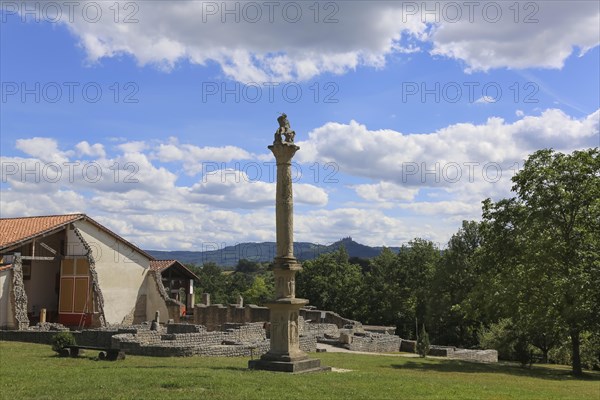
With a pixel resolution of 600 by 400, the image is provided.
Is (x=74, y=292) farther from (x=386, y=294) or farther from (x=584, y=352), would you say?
(x=584, y=352)

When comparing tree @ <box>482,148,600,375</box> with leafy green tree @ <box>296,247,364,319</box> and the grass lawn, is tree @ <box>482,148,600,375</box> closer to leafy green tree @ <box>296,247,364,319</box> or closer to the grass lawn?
the grass lawn

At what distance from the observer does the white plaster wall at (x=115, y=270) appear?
38.0m

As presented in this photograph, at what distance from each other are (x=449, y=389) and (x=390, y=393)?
179 centimetres

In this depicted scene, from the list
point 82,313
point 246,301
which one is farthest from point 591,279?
point 246,301

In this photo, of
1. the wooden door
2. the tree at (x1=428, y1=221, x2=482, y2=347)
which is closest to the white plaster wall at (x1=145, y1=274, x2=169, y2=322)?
the wooden door

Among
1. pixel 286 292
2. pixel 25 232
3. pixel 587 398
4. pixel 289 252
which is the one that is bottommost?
pixel 587 398

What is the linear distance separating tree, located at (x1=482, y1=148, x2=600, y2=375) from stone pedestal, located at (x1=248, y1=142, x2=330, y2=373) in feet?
37.7

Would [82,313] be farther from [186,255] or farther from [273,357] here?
[186,255]

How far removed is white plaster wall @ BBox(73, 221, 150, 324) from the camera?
38.0m

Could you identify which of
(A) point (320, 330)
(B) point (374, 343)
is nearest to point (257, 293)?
(A) point (320, 330)

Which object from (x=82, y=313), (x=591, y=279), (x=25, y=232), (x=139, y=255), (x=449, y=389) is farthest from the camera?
(x=139, y=255)

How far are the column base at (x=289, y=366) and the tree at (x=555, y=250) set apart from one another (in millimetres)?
11503

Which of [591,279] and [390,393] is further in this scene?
[591,279]

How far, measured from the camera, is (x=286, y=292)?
15.0m
